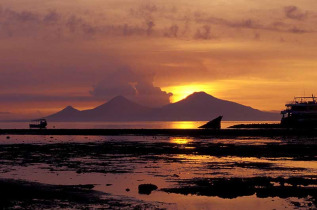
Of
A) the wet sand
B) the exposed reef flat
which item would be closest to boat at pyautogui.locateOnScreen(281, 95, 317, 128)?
the exposed reef flat

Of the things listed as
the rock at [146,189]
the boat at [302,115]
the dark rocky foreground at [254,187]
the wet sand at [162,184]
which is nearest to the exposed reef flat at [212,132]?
the boat at [302,115]

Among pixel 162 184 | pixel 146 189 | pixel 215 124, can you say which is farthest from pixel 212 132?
pixel 146 189

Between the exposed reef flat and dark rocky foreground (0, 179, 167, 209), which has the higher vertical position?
the exposed reef flat

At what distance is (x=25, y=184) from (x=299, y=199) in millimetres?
16639

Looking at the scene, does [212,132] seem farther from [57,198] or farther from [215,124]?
[57,198]

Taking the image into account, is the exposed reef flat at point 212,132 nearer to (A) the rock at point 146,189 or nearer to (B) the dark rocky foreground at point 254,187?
(B) the dark rocky foreground at point 254,187

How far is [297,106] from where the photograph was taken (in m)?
161

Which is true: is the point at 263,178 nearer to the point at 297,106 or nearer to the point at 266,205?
the point at 266,205

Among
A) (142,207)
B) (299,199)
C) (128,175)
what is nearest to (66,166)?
(128,175)

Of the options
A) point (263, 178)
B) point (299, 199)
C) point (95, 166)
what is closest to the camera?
point (299, 199)

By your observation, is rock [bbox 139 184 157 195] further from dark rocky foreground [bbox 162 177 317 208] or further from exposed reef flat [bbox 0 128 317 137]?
exposed reef flat [bbox 0 128 317 137]

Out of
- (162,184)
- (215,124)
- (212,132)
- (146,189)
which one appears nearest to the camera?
(146,189)

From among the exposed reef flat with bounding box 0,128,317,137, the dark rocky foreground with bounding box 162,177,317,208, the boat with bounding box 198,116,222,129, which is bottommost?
the dark rocky foreground with bounding box 162,177,317,208

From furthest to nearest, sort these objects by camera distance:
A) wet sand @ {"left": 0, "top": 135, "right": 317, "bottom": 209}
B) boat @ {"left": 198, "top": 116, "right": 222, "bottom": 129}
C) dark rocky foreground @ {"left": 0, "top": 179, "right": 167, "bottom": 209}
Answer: boat @ {"left": 198, "top": 116, "right": 222, "bottom": 129} → wet sand @ {"left": 0, "top": 135, "right": 317, "bottom": 209} → dark rocky foreground @ {"left": 0, "top": 179, "right": 167, "bottom": 209}
